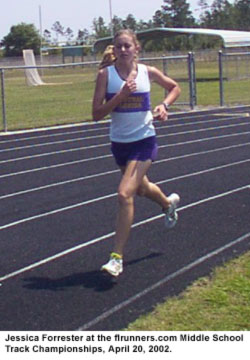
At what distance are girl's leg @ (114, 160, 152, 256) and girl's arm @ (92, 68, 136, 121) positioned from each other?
48 cm

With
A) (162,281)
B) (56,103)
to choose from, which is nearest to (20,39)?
(56,103)

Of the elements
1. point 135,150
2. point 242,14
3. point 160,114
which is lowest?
point 135,150

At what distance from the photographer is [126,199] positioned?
22.0ft

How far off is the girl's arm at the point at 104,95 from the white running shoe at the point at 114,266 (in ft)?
3.68

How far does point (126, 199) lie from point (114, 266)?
21.1 inches

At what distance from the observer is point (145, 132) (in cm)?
686

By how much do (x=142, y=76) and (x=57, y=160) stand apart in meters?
7.32

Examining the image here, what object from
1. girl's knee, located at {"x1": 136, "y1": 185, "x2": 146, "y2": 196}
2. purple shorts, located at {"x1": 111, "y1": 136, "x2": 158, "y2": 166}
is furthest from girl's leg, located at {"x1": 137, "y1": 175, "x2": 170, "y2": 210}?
purple shorts, located at {"x1": 111, "y1": 136, "x2": 158, "y2": 166}

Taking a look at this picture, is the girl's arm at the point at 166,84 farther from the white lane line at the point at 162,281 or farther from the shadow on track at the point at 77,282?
the shadow on track at the point at 77,282

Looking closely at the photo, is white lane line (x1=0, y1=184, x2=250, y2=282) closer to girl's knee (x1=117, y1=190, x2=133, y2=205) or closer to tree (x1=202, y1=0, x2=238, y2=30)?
girl's knee (x1=117, y1=190, x2=133, y2=205)

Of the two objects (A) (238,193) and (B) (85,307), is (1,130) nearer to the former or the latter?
(A) (238,193)

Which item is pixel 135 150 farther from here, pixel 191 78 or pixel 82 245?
pixel 191 78

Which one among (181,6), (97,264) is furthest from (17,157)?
(181,6)

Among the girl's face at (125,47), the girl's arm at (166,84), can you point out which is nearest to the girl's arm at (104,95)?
the girl's face at (125,47)
